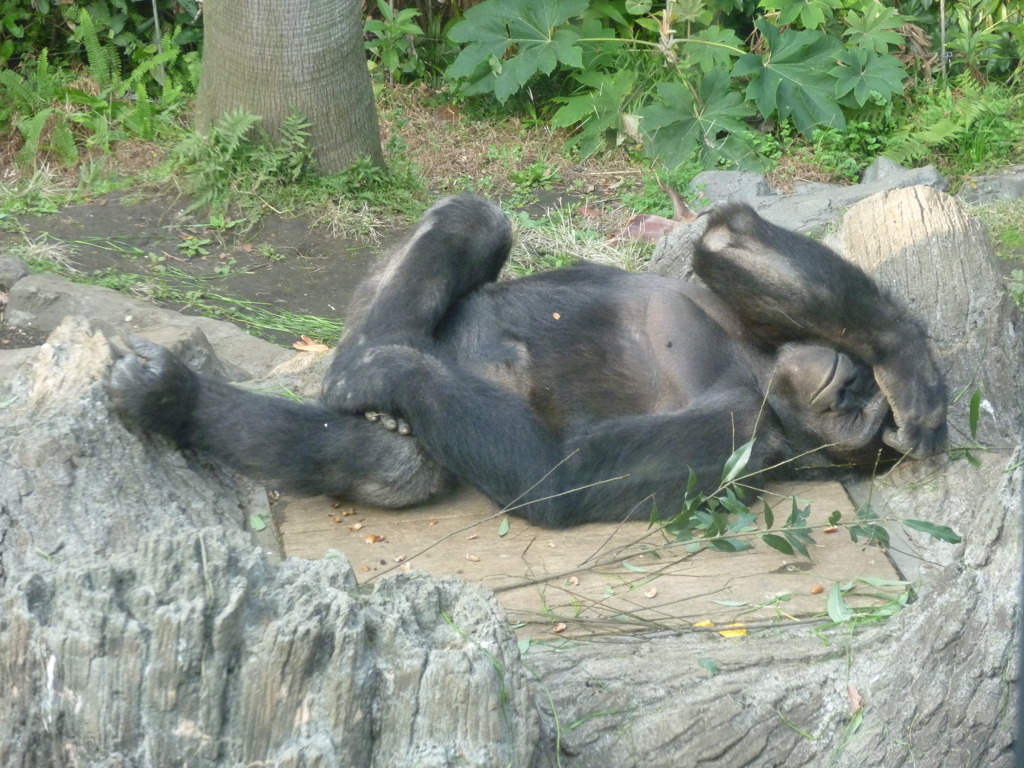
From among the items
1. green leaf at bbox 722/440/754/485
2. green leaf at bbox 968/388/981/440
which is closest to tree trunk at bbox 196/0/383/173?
green leaf at bbox 722/440/754/485

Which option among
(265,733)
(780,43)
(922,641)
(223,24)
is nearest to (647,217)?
(780,43)

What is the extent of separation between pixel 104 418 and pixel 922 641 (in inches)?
107

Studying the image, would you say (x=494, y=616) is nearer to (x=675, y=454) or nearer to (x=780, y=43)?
(x=675, y=454)

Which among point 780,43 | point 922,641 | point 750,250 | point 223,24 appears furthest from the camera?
point 780,43

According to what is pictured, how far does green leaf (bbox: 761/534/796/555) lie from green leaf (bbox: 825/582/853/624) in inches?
11.3

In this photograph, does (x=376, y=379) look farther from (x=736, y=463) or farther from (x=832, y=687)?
(x=832, y=687)

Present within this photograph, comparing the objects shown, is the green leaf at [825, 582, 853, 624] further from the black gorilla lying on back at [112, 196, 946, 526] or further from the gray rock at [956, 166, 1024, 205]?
the gray rock at [956, 166, 1024, 205]

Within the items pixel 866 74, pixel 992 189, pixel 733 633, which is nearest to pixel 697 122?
pixel 866 74

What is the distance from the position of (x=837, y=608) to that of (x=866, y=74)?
7.72 m

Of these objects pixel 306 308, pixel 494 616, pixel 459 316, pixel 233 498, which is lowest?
pixel 306 308

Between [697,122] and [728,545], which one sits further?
[697,122]

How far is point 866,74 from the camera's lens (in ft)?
32.8

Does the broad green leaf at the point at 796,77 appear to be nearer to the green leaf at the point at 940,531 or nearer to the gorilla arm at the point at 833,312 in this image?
the gorilla arm at the point at 833,312

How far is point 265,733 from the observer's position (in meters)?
2.29
